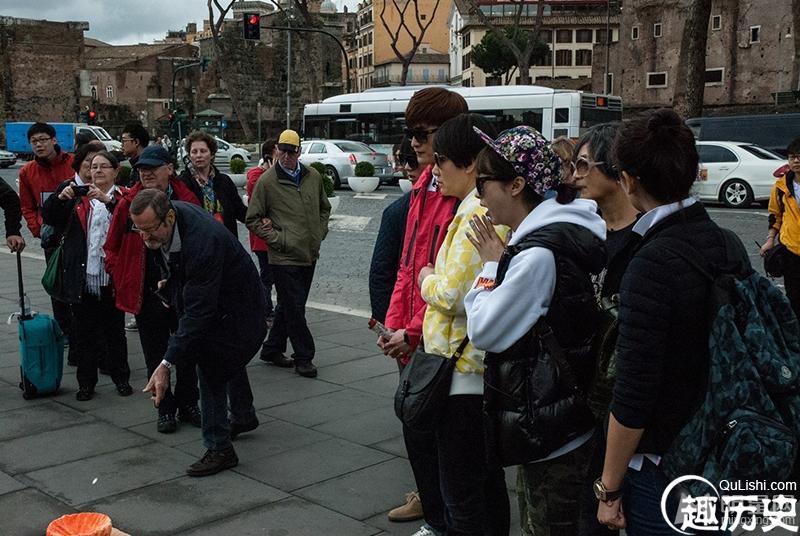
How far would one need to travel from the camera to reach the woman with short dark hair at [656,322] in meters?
2.19

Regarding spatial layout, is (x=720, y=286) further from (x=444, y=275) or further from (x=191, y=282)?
(x=191, y=282)

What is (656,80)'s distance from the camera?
2351 inches

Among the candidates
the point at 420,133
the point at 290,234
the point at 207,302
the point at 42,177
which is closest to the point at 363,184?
the point at 42,177

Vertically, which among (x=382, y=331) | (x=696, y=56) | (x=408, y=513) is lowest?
(x=408, y=513)

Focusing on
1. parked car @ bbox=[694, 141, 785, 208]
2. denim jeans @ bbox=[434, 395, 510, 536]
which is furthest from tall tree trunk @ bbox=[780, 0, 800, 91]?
denim jeans @ bbox=[434, 395, 510, 536]

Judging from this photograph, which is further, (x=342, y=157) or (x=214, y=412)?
(x=342, y=157)

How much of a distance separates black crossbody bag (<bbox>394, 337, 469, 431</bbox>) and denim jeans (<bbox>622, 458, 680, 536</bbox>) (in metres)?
A: 0.89

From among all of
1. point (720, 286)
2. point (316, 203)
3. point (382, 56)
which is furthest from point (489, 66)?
point (720, 286)

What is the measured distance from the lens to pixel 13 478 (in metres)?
4.80

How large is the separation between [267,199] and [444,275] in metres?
4.17

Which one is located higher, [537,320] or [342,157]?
[537,320]

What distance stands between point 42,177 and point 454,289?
5.66 m

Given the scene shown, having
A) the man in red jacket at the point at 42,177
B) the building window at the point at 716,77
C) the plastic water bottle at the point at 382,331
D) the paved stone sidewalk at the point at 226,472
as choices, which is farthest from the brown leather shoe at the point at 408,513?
the building window at the point at 716,77

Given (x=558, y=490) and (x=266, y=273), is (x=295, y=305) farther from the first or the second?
(x=558, y=490)
